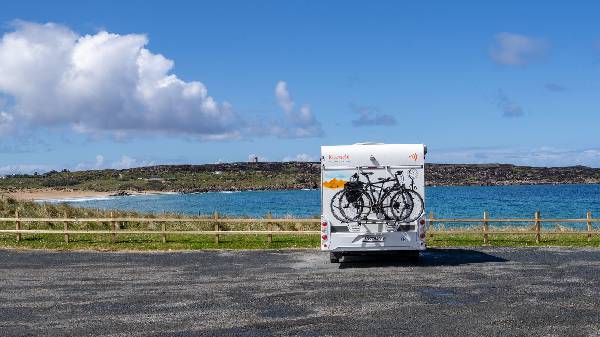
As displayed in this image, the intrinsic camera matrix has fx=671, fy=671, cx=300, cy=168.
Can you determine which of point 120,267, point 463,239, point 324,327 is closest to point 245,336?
point 324,327

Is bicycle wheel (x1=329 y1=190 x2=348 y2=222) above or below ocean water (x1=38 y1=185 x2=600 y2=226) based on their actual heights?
above

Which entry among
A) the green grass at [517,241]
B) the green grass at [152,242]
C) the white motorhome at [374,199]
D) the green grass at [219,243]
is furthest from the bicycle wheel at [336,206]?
the green grass at [517,241]

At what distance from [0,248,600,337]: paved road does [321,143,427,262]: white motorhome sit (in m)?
0.76

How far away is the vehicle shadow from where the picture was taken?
18531 mm

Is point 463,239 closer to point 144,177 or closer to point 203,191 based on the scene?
point 203,191

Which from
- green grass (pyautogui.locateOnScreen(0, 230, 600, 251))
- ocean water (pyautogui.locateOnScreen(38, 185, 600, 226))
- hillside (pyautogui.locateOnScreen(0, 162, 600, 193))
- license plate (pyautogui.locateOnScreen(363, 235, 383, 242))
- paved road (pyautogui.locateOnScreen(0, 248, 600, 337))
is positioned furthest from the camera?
hillside (pyautogui.locateOnScreen(0, 162, 600, 193))

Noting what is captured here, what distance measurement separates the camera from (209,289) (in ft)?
47.7

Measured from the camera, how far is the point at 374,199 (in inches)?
706

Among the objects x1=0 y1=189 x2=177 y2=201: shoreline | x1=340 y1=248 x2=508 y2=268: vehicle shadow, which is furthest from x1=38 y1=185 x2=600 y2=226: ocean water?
x1=340 y1=248 x2=508 y2=268: vehicle shadow

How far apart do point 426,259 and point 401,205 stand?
2.79 metres

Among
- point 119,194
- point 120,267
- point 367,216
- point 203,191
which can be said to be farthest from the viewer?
point 203,191

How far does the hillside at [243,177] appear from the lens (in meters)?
136

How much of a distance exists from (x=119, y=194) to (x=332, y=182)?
10215 cm

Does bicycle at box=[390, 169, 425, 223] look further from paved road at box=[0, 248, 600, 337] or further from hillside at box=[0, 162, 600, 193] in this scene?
hillside at box=[0, 162, 600, 193]
